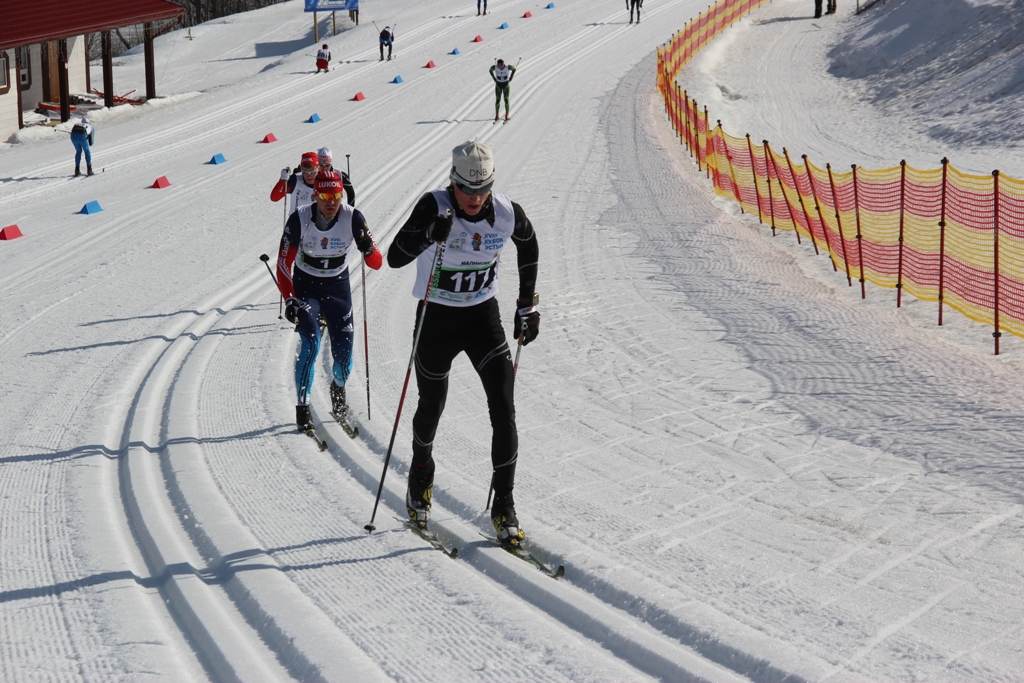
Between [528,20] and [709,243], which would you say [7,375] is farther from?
[528,20]

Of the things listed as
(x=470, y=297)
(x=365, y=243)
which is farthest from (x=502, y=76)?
(x=470, y=297)

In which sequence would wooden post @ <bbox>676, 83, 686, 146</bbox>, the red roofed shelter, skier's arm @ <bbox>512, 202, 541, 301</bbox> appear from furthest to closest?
the red roofed shelter → wooden post @ <bbox>676, 83, 686, 146</bbox> → skier's arm @ <bbox>512, 202, 541, 301</bbox>

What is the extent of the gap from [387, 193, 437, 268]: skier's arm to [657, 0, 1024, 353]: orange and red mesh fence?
5.91m

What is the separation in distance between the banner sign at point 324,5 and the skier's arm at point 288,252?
39805 millimetres

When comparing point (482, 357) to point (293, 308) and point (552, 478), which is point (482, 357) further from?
point (293, 308)

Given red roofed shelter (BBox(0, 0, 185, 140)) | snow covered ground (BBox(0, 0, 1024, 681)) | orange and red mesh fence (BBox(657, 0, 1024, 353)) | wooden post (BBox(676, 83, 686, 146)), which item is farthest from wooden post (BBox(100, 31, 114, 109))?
orange and red mesh fence (BBox(657, 0, 1024, 353))

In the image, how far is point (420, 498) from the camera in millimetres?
5730

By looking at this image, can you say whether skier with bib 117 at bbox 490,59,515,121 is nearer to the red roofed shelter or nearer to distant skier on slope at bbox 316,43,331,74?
distant skier on slope at bbox 316,43,331,74

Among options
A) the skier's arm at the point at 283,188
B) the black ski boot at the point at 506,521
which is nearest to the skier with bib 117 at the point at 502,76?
the skier's arm at the point at 283,188

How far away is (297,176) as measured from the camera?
10250 mm

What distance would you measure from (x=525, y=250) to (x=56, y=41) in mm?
32837

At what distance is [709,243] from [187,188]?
11051 mm

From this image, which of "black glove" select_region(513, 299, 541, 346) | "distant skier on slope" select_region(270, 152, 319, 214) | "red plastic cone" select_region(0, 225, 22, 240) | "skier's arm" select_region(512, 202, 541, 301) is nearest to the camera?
"skier's arm" select_region(512, 202, 541, 301)

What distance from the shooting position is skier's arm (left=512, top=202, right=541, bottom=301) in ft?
18.0
